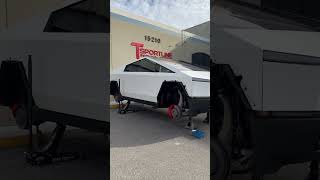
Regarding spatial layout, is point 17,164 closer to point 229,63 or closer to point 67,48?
point 67,48

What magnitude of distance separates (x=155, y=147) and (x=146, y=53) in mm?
300

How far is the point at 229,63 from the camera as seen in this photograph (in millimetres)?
761

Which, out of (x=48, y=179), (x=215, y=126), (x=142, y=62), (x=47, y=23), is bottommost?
(x=48, y=179)

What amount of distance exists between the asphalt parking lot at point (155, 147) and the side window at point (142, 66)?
0.40 ft

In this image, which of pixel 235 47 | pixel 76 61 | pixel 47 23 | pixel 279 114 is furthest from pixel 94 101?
pixel 279 114

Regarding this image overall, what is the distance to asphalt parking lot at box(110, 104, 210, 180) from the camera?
2.50ft

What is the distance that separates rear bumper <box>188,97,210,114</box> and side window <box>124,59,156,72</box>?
0.14 meters

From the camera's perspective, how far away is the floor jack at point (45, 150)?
0.91 m

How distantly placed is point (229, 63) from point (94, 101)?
413 millimetres

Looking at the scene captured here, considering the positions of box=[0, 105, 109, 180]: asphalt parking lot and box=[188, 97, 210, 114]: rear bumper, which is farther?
box=[0, 105, 109, 180]: asphalt parking lot

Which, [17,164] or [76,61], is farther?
[17,164]

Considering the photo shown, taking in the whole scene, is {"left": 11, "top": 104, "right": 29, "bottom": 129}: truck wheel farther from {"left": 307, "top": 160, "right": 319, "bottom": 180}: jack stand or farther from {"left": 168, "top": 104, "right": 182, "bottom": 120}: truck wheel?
{"left": 307, "top": 160, "right": 319, "bottom": 180}: jack stand

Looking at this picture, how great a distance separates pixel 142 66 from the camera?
748mm

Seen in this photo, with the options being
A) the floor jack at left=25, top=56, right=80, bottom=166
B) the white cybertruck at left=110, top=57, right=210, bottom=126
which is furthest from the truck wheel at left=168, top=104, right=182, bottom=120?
the floor jack at left=25, top=56, right=80, bottom=166
